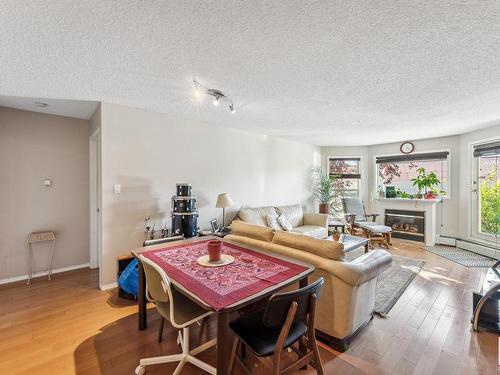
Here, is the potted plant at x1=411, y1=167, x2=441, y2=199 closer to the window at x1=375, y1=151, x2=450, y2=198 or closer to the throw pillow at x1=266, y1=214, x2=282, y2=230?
the window at x1=375, y1=151, x2=450, y2=198

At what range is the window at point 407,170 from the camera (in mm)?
5237

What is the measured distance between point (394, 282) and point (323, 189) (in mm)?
3122

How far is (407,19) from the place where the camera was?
4.90ft

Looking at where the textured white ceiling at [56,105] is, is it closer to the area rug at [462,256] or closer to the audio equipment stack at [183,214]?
the audio equipment stack at [183,214]

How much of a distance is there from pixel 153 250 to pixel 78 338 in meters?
0.97

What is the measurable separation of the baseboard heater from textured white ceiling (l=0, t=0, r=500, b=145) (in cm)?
260

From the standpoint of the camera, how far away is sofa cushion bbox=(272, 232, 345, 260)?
1.91 m

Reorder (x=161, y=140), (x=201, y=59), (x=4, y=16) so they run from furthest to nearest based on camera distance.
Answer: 1. (x=161, y=140)
2. (x=201, y=59)
3. (x=4, y=16)

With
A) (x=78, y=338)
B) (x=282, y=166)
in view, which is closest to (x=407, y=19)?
(x=78, y=338)

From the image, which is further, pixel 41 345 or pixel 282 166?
pixel 282 166

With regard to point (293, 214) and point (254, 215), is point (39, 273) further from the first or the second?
point (293, 214)

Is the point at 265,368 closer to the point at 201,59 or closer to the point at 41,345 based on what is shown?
the point at 41,345

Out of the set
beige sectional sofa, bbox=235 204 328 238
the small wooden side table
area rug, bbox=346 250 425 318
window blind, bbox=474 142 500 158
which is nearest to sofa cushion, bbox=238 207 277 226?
beige sectional sofa, bbox=235 204 328 238

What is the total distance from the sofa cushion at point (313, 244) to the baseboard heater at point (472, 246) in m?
4.20
